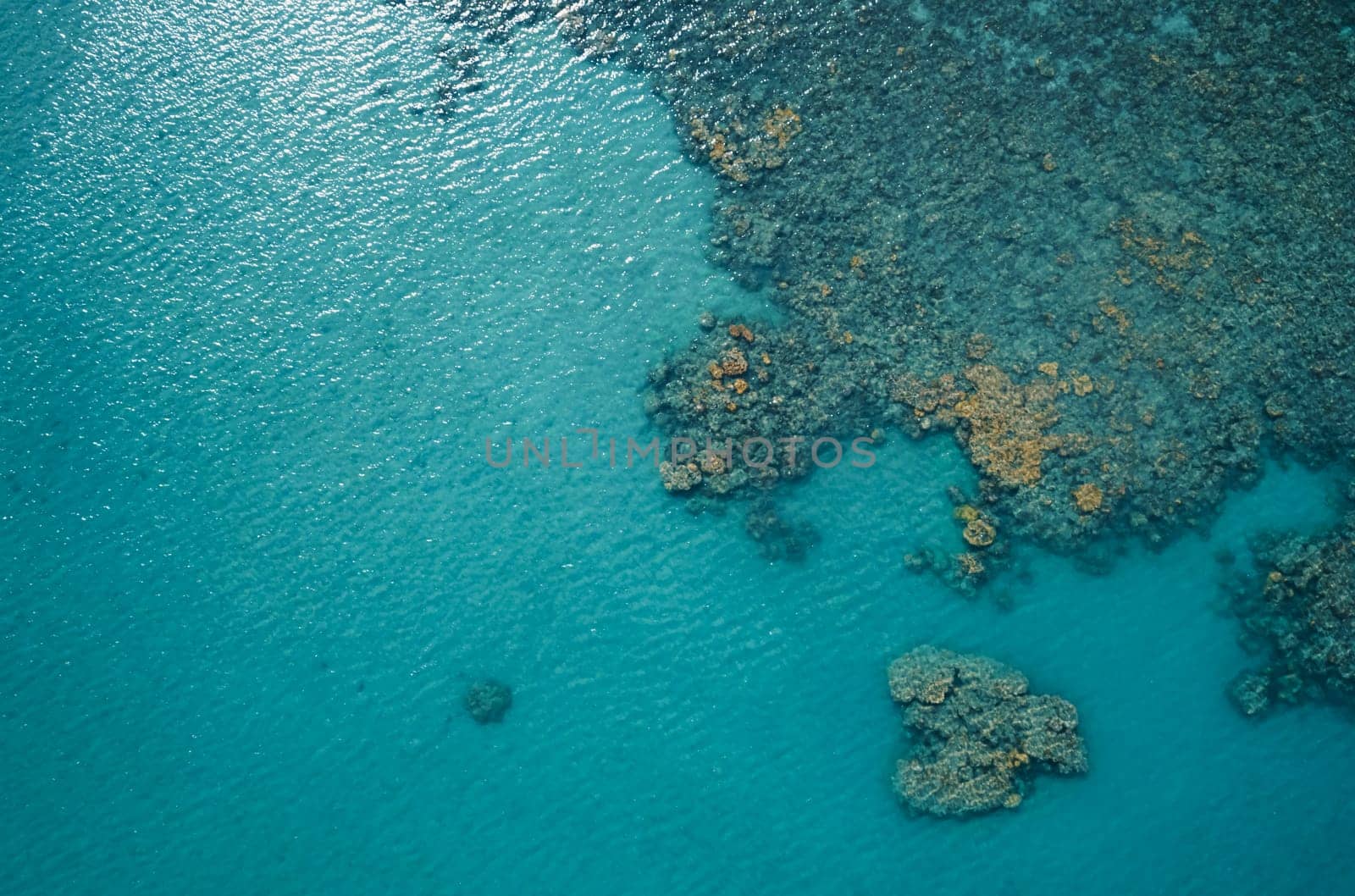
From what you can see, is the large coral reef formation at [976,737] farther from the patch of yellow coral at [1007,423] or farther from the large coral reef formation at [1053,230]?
the patch of yellow coral at [1007,423]

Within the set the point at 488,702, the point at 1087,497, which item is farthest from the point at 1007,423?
the point at 488,702

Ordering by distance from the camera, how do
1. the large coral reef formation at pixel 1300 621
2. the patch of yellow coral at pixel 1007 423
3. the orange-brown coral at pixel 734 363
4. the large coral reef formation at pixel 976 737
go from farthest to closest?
the orange-brown coral at pixel 734 363 < the patch of yellow coral at pixel 1007 423 < the large coral reef formation at pixel 1300 621 < the large coral reef formation at pixel 976 737

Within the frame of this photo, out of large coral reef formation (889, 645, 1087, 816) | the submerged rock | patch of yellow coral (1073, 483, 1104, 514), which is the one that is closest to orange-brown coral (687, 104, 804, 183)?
patch of yellow coral (1073, 483, 1104, 514)

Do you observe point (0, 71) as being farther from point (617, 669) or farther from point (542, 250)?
point (617, 669)

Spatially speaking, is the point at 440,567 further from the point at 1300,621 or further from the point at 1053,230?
the point at 1300,621

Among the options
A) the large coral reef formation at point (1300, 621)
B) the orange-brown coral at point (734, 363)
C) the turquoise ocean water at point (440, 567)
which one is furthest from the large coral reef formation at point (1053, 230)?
the large coral reef formation at point (1300, 621)

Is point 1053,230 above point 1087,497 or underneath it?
above
